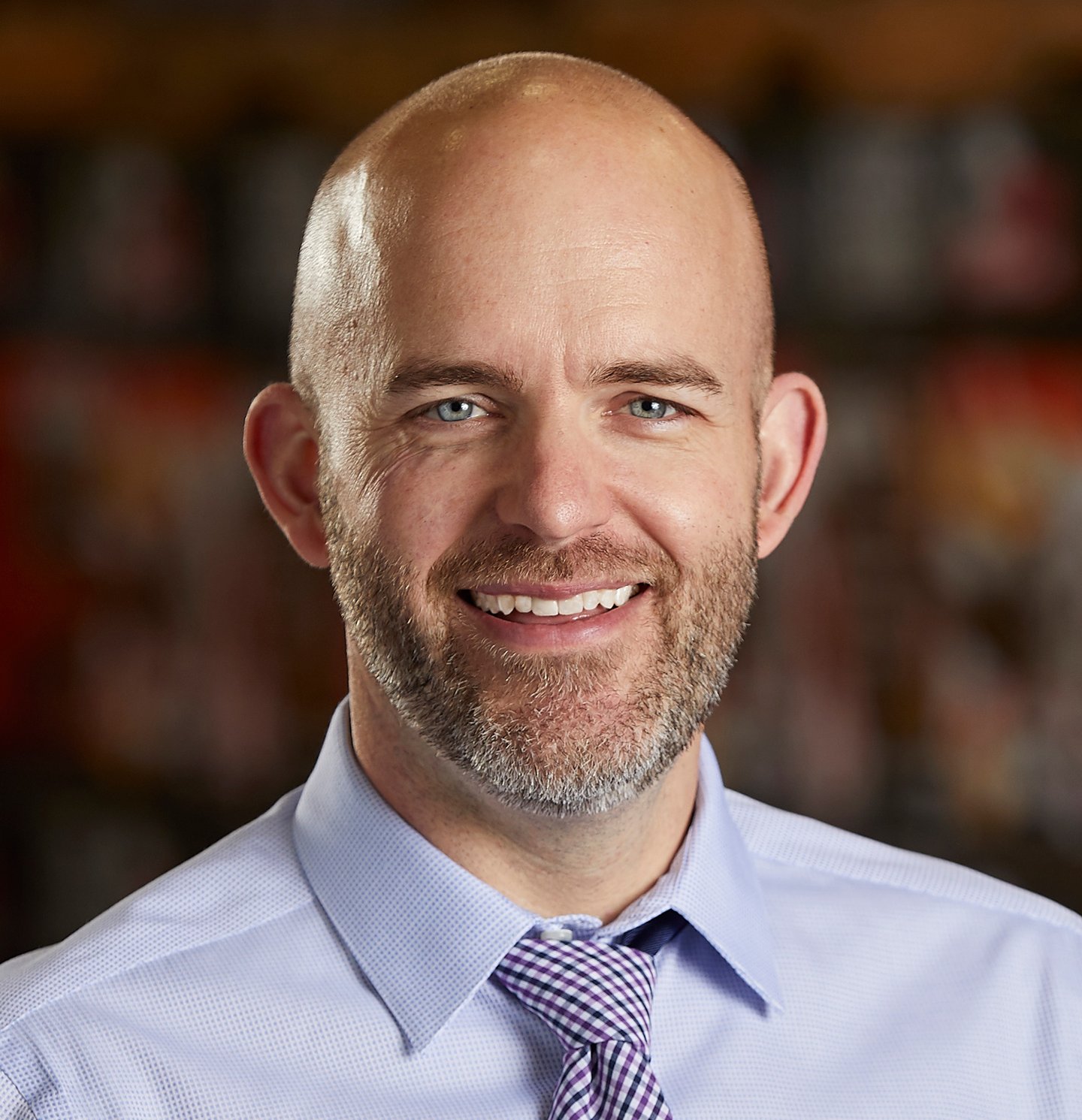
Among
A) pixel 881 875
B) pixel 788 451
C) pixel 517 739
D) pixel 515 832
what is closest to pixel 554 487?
pixel 517 739

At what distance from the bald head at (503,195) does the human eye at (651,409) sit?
11 cm

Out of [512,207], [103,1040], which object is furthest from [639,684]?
[103,1040]

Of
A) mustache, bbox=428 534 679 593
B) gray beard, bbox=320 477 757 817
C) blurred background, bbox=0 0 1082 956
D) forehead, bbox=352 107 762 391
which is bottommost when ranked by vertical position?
blurred background, bbox=0 0 1082 956

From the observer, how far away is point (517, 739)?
1.59 meters

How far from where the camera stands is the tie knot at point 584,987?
1.55m

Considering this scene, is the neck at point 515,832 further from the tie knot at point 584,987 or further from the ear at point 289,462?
the ear at point 289,462

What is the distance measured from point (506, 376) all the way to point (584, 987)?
1.82 ft

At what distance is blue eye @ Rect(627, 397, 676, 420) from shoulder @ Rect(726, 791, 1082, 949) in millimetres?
530

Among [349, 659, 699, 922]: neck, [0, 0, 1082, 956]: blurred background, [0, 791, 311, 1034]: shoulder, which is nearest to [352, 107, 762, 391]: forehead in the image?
[349, 659, 699, 922]: neck

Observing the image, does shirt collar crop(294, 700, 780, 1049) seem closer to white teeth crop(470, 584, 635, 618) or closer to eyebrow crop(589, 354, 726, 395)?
white teeth crop(470, 584, 635, 618)

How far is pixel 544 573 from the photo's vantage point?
5.20ft

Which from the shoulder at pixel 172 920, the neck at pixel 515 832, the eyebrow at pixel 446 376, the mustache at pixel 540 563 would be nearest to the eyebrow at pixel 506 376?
the eyebrow at pixel 446 376

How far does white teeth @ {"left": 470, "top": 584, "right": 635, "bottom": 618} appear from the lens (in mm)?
1614

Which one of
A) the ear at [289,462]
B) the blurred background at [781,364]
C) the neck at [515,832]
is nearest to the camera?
the neck at [515,832]
